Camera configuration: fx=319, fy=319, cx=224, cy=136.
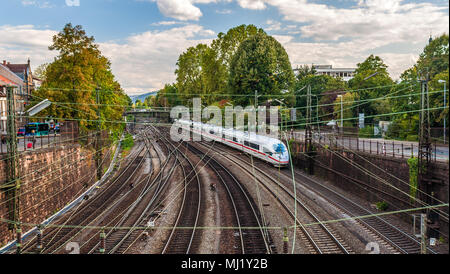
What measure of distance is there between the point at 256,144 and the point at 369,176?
500 inches

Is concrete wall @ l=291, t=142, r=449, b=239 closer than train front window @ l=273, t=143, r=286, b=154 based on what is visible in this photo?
Yes

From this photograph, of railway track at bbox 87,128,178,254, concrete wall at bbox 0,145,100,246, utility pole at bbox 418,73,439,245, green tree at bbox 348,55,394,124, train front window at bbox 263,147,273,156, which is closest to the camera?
railway track at bbox 87,128,178,254

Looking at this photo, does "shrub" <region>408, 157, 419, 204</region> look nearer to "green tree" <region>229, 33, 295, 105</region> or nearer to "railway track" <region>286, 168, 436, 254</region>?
"railway track" <region>286, 168, 436, 254</region>

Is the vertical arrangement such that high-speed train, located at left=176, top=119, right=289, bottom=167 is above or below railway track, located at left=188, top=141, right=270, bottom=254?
above

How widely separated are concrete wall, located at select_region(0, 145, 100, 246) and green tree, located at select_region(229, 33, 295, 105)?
20989mm

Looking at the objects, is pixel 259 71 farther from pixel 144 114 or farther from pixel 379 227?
pixel 144 114

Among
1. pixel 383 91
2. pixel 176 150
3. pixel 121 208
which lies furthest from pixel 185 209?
pixel 383 91

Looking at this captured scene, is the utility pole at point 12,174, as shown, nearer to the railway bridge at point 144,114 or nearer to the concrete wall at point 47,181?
the concrete wall at point 47,181

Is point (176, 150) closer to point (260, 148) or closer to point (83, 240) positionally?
point (260, 148)

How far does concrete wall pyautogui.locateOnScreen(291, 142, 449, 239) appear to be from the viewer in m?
16.2

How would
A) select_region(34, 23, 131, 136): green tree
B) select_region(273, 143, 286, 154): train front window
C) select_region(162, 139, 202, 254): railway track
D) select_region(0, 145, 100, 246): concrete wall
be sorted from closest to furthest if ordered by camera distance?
1. select_region(162, 139, 202, 254): railway track
2. select_region(0, 145, 100, 246): concrete wall
3. select_region(34, 23, 131, 136): green tree
4. select_region(273, 143, 286, 154): train front window

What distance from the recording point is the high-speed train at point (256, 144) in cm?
2761

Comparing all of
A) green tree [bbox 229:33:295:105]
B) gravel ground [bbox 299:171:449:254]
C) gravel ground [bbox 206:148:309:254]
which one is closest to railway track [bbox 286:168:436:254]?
gravel ground [bbox 299:171:449:254]
